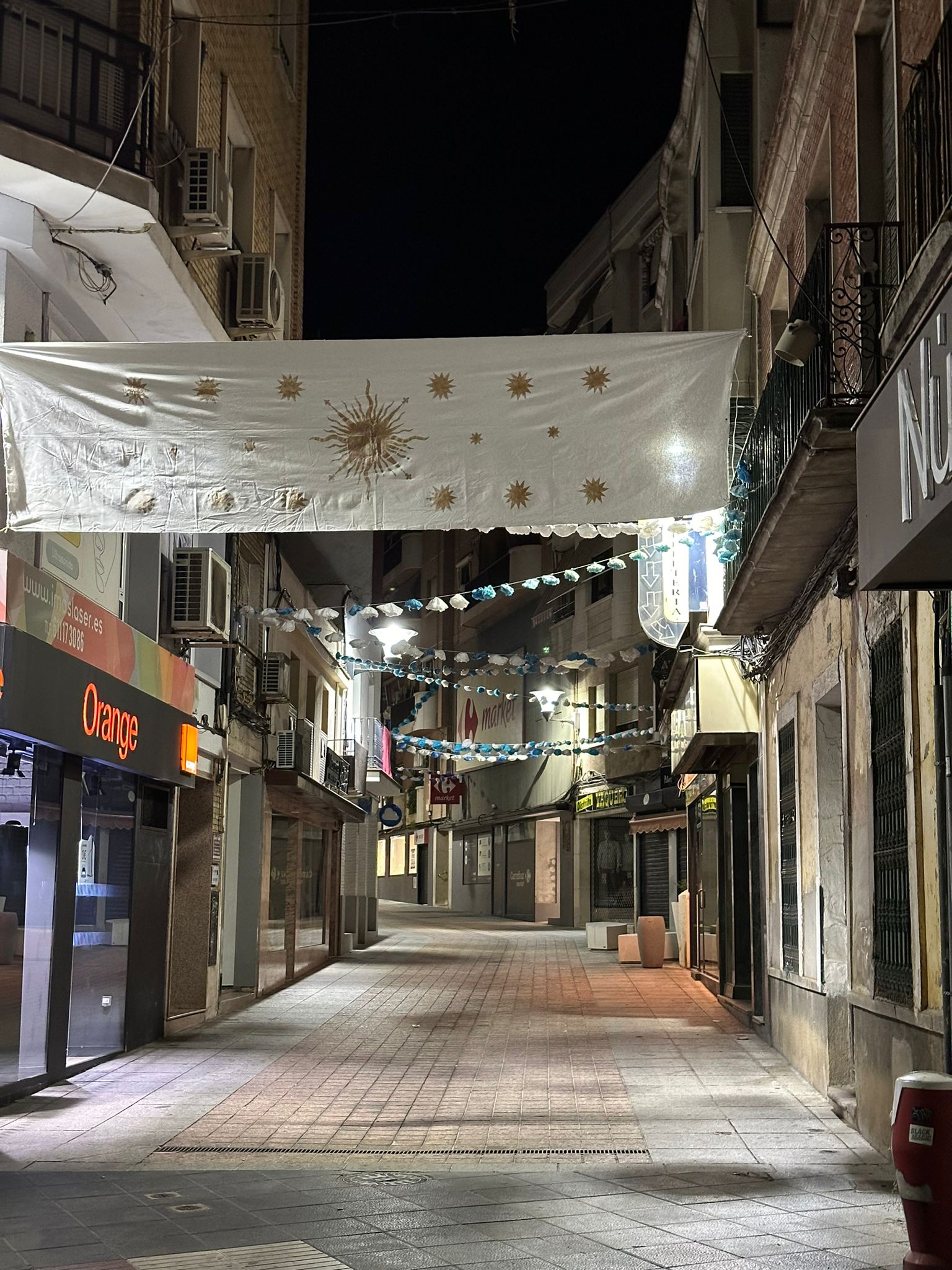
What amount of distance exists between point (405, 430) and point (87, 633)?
458 centimetres

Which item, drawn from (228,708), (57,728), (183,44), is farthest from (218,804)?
(183,44)

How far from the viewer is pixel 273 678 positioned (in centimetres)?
1928

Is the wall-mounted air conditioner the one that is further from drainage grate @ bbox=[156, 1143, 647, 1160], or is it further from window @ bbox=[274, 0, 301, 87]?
drainage grate @ bbox=[156, 1143, 647, 1160]

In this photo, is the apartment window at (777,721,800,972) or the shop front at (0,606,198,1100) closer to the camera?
the shop front at (0,606,198,1100)

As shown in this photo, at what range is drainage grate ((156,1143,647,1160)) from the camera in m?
8.68

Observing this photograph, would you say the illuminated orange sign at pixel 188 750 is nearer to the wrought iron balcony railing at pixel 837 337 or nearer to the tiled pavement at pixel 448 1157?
the tiled pavement at pixel 448 1157

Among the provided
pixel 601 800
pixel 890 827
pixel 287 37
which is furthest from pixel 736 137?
pixel 601 800

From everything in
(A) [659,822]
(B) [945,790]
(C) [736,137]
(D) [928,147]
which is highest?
(C) [736,137]

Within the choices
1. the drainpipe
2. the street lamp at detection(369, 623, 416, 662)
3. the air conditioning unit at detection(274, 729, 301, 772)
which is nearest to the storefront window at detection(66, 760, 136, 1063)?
the air conditioning unit at detection(274, 729, 301, 772)

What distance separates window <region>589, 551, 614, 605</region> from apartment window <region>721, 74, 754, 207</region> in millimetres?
19056

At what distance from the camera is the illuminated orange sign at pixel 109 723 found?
1136 cm

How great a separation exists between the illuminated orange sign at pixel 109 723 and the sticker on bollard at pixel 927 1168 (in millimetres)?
7570

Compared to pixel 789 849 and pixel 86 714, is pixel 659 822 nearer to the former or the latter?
pixel 789 849

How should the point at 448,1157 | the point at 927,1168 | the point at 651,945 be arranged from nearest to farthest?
the point at 927,1168, the point at 448,1157, the point at 651,945
